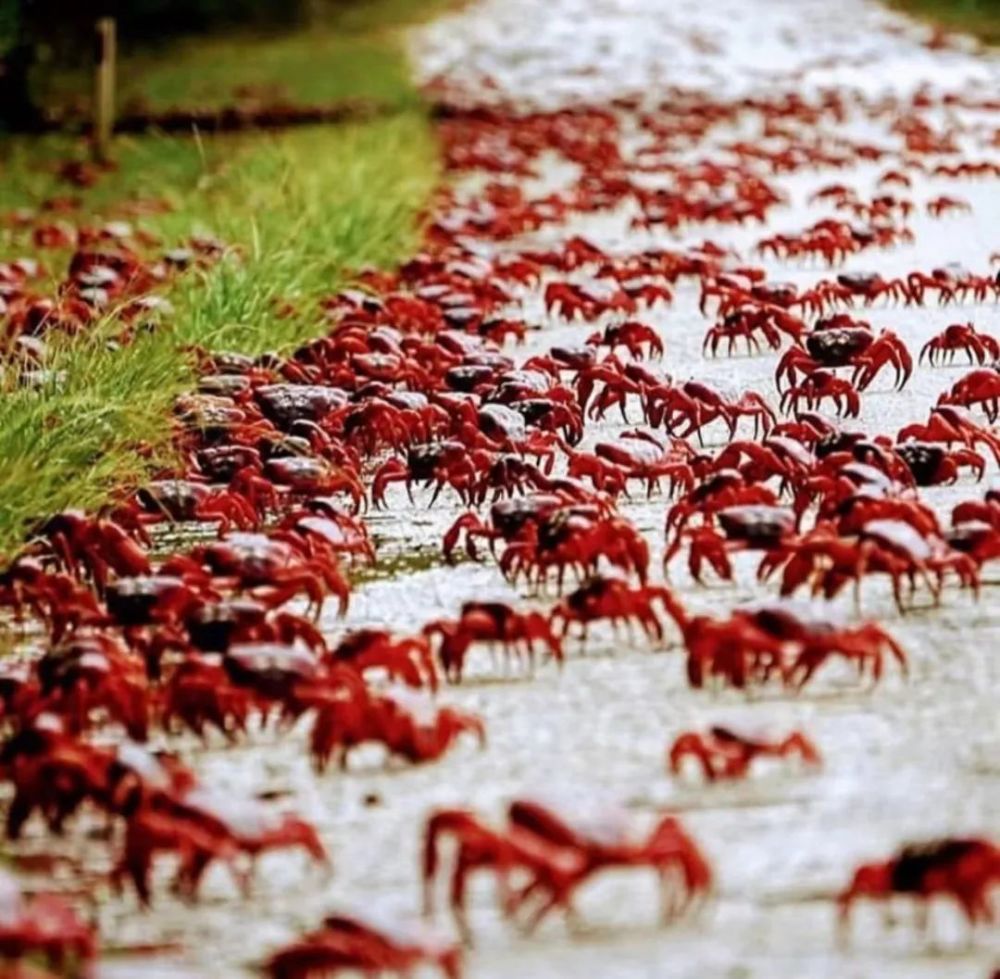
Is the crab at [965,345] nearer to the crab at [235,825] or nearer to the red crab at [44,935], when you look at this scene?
the crab at [235,825]

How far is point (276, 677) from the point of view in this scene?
3572mm

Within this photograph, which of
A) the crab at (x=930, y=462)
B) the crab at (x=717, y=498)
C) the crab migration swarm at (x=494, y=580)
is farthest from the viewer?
the crab at (x=930, y=462)

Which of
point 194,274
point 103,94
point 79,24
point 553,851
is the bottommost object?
point 553,851

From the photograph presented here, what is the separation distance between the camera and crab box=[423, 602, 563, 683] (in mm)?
3820

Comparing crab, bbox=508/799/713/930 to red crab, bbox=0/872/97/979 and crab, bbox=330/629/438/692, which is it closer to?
red crab, bbox=0/872/97/979

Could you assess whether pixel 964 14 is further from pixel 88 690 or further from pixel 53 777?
pixel 53 777

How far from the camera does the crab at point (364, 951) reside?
8.73 ft

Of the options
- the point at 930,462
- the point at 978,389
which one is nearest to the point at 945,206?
the point at 978,389

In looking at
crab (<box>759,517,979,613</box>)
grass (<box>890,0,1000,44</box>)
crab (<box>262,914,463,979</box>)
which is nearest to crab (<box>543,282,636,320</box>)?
crab (<box>759,517,979,613</box>)

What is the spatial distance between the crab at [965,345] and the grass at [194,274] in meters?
1.79

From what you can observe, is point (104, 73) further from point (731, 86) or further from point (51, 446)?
point (51, 446)

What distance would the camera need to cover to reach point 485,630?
3.83m

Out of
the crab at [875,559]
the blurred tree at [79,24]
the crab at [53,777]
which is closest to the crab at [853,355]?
the crab at [875,559]

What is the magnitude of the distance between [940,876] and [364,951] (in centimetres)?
66
